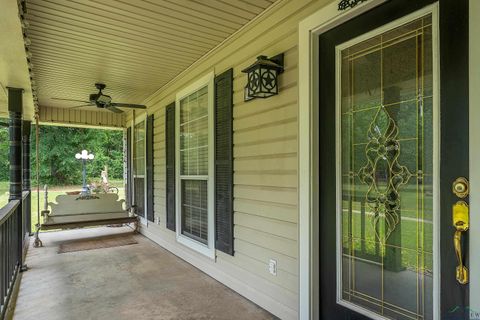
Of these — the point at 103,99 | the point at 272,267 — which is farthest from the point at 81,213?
the point at 272,267

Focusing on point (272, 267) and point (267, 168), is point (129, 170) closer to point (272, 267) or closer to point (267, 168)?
point (267, 168)

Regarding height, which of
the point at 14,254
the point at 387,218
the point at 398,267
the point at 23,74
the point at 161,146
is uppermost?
the point at 23,74

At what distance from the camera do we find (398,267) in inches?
71.9

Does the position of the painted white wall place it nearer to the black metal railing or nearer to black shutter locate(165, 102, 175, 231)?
the black metal railing

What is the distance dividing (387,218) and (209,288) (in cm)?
225

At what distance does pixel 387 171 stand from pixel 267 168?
1169 mm

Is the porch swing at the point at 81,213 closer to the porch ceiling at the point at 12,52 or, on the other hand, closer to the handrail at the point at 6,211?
the handrail at the point at 6,211

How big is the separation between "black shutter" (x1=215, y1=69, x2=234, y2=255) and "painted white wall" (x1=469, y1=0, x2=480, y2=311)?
2.25 m

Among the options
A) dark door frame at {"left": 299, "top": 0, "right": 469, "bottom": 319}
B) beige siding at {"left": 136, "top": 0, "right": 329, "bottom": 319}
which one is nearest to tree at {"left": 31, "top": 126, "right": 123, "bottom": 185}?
beige siding at {"left": 136, "top": 0, "right": 329, "bottom": 319}

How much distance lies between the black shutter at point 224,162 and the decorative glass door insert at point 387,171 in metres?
1.48

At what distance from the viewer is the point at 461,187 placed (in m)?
1.53

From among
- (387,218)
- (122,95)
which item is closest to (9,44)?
(387,218)

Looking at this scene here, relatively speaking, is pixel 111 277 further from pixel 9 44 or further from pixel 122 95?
pixel 122 95

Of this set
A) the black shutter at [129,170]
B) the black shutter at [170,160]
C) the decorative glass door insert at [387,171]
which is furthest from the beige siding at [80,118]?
the decorative glass door insert at [387,171]
